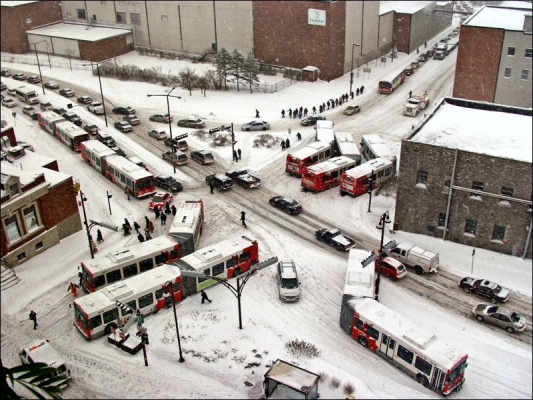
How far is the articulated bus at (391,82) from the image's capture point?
67000 millimetres

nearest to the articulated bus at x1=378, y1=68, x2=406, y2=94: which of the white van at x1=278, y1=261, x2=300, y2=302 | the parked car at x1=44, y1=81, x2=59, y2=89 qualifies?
the white van at x1=278, y1=261, x2=300, y2=302

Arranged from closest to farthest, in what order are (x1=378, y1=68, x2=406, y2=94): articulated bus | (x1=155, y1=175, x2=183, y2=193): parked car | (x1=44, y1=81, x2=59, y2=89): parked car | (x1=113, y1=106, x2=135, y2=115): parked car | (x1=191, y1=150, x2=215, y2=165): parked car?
(x1=155, y1=175, x2=183, y2=193): parked car < (x1=191, y1=150, x2=215, y2=165): parked car < (x1=113, y1=106, x2=135, y2=115): parked car < (x1=378, y1=68, x2=406, y2=94): articulated bus < (x1=44, y1=81, x2=59, y2=89): parked car

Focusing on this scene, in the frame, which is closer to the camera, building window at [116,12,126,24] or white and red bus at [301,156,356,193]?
white and red bus at [301,156,356,193]

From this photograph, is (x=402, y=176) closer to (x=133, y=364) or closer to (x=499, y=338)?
(x=499, y=338)

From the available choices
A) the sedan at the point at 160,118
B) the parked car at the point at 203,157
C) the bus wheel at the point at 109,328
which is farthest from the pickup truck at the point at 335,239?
the sedan at the point at 160,118

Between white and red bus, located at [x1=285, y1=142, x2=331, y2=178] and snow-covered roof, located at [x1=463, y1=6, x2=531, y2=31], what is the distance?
20034 mm

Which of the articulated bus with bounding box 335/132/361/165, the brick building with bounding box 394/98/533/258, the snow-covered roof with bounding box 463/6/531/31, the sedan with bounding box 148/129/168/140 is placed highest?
the snow-covered roof with bounding box 463/6/531/31

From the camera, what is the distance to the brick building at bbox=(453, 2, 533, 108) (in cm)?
4991

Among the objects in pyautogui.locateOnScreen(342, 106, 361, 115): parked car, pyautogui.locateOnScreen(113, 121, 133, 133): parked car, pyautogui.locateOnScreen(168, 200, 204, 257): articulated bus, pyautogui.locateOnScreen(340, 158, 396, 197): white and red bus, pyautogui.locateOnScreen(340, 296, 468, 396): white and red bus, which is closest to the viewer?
pyautogui.locateOnScreen(340, 296, 468, 396): white and red bus

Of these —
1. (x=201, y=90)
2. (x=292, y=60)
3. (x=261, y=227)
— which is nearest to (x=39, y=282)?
(x=261, y=227)

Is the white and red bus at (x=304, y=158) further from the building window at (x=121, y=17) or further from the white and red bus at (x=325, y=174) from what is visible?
the building window at (x=121, y=17)

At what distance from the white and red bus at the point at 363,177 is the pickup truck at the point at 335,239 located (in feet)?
20.5

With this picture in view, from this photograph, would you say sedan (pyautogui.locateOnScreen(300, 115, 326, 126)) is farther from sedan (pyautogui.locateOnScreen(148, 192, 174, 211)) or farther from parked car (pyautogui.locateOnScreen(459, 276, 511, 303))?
parked car (pyautogui.locateOnScreen(459, 276, 511, 303))

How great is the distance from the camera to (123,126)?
57344 mm
